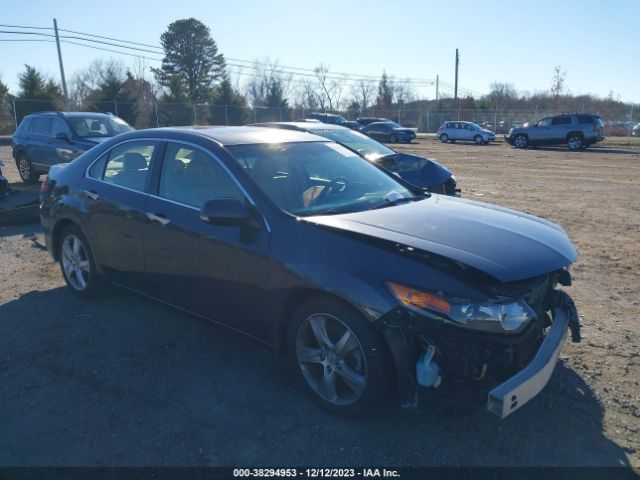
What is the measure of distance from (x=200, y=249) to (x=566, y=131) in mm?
27681

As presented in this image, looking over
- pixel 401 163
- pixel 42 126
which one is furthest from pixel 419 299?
pixel 42 126

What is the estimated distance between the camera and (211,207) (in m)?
3.51

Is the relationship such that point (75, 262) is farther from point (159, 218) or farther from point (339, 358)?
point (339, 358)

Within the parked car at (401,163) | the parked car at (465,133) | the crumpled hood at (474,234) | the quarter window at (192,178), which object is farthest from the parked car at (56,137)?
the parked car at (465,133)

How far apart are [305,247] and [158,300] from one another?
175 cm

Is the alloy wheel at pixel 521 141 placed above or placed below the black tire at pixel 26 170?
below

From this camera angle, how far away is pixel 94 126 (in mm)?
12258

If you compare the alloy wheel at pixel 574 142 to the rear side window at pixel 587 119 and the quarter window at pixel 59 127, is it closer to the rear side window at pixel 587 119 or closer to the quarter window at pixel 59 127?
the rear side window at pixel 587 119

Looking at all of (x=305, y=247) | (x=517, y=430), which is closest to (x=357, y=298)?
(x=305, y=247)

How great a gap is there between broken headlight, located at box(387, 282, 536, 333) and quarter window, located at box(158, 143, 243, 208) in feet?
4.91

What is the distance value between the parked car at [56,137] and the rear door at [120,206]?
7.19 m

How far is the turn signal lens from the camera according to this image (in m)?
2.83

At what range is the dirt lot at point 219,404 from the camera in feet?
9.76

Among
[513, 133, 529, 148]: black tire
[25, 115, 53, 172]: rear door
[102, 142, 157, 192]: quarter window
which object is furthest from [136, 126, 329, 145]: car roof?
[513, 133, 529, 148]: black tire
